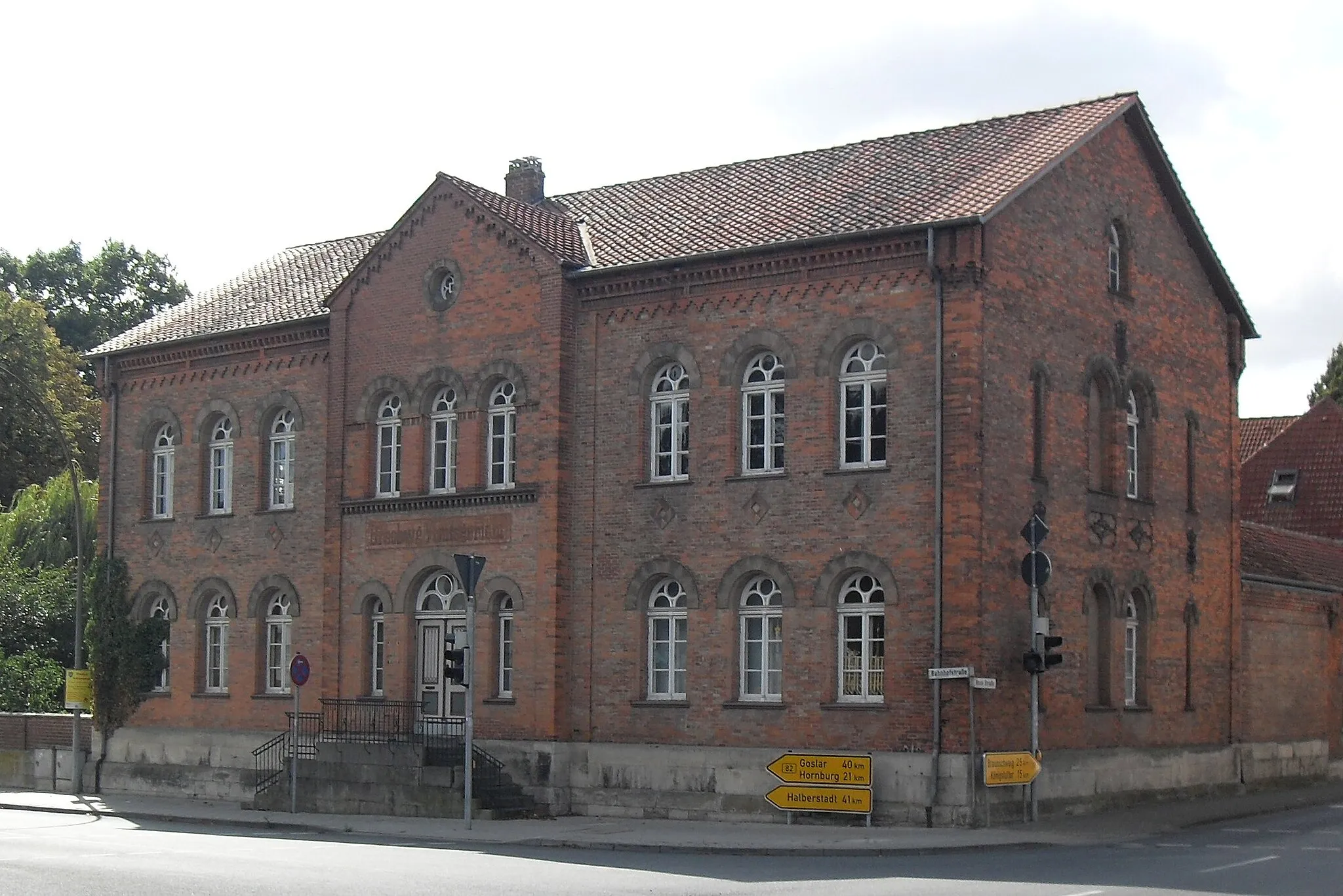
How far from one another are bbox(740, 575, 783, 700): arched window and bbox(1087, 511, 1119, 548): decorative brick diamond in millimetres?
5505

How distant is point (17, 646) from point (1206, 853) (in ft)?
107

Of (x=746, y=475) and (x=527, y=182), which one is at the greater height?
(x=527, y=182)

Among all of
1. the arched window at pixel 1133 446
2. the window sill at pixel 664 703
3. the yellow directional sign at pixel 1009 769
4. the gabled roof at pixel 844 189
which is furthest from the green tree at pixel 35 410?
the yellow directional sign at pixel 1009 769

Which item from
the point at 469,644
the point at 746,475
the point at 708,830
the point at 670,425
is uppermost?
the point at 670,425

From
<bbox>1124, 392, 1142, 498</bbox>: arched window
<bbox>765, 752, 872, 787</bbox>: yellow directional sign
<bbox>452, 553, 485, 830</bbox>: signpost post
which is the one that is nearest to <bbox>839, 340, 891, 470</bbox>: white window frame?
<bbox>765, 752, 872, 787</bbox>: yellow directional sign

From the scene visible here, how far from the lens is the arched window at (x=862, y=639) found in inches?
1074

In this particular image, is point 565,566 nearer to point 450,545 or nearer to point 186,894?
point 450,545

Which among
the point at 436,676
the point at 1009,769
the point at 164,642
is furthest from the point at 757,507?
the point at 164,642

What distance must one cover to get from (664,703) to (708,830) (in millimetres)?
3123

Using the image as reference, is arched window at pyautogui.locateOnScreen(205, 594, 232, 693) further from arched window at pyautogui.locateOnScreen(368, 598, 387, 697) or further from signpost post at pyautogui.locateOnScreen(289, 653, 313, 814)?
signpost post at pyautogui.locateOnScreen(289, 653, 313, 814)

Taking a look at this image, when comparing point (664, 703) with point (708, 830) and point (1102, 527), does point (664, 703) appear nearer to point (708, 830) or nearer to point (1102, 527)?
point (708, 830)

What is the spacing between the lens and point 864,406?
27828 millimetres

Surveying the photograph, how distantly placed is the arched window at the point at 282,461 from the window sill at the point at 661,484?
8459mm

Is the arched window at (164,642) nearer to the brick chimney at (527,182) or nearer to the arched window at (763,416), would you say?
the brick chimney at (527,182)
